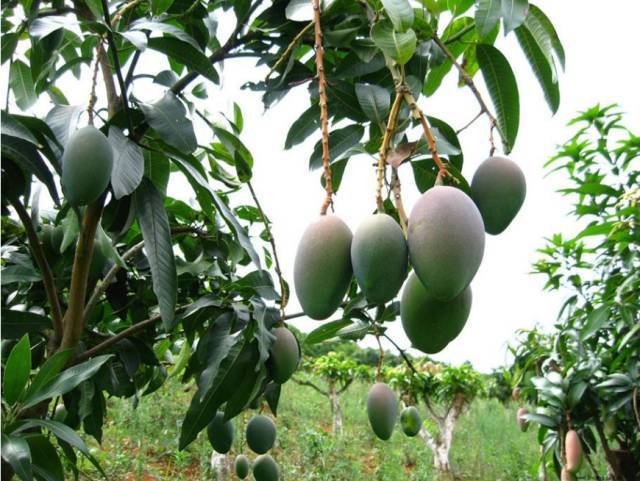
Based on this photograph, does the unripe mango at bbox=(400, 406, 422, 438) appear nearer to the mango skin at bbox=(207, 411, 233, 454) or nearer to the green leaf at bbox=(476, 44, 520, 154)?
the mango skin at bbox=(207, 411, 233, 454)

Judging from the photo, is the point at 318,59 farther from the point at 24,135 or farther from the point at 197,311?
the point at 197,311

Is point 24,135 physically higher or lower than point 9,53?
lower

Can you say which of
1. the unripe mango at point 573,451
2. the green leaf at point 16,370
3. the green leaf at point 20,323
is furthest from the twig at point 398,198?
the unripe mango at point 573,451

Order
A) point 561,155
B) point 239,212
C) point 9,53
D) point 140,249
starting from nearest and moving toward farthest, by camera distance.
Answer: point 9,53, point 140,249, point 239,212, point 561,155

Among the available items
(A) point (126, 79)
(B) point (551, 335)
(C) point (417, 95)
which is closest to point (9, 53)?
(A) point (126, 79)

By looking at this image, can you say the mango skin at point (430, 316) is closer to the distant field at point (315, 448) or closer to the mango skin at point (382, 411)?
the mango skin at point (382, 411)

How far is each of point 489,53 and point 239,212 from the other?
0.75m

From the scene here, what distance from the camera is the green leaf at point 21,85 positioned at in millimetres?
1182

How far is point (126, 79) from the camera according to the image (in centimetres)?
87

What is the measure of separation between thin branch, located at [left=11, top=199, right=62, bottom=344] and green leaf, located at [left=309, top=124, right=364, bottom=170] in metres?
0.37

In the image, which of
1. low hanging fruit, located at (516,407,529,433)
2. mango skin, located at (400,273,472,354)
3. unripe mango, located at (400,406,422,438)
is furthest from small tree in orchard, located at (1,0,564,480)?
low hanging fruit, located at (516,407,529,433)

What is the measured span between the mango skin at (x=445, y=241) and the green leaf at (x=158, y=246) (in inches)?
15.3

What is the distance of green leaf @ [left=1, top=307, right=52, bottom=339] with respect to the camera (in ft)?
3.04

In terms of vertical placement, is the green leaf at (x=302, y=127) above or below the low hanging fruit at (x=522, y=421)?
above
